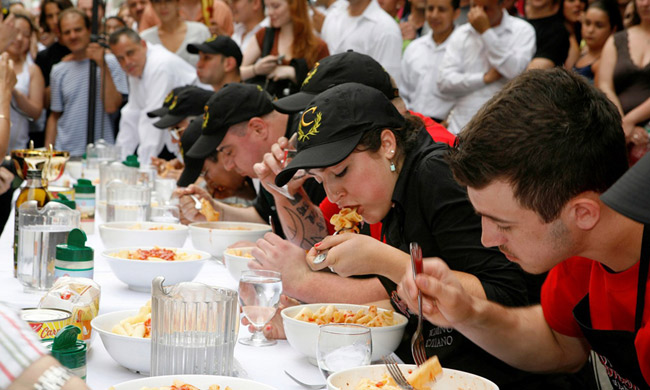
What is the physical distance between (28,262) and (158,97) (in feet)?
13.2

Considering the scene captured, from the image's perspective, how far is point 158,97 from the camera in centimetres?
590

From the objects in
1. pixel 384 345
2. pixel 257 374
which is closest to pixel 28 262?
pixel 257 374

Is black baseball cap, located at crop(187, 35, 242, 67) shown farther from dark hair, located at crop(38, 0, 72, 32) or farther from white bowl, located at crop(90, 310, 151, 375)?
white bowl, located at crop(90, 310, 151, 375)

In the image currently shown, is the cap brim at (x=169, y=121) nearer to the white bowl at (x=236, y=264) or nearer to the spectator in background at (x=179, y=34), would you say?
the spectator in background at (x=179, y=34)

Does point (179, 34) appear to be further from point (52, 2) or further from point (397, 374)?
point (397, 374)

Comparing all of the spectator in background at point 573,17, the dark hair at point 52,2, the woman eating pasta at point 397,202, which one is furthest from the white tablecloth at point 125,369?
the dark hair at point 52,2

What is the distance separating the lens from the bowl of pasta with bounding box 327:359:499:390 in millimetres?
1275

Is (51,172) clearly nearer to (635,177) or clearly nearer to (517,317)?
(517,317)

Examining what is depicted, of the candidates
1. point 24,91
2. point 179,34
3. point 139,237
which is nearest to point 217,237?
point 139,237

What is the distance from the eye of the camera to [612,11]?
4754 mm

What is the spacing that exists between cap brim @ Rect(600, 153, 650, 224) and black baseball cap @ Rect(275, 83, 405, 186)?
101cm

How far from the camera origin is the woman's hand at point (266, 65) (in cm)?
480

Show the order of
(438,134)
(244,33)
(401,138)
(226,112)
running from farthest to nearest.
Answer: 1. (244,33)
2. (226,112)
3. (438,134)
4. (401,138)

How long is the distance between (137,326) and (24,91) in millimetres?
5427
